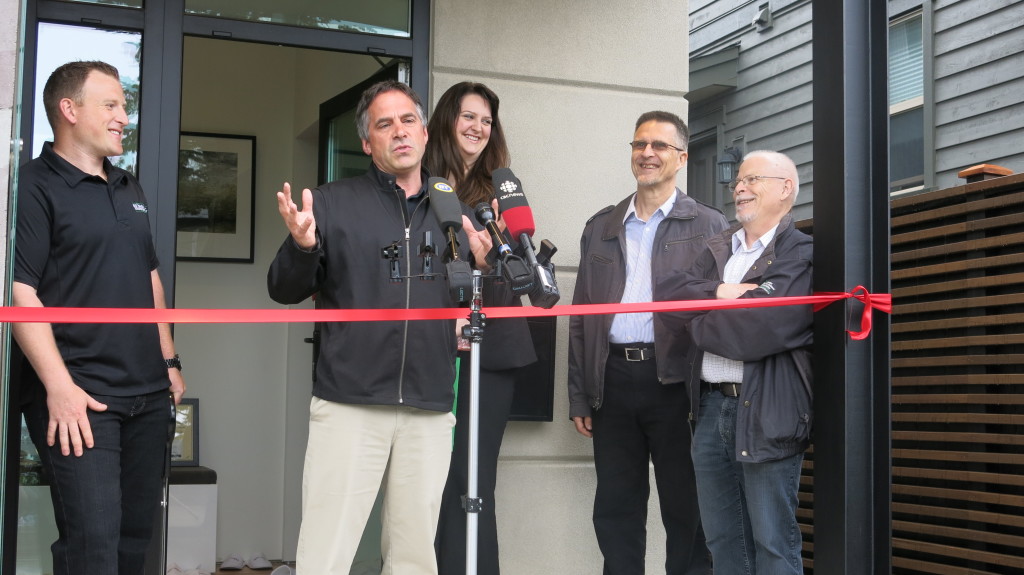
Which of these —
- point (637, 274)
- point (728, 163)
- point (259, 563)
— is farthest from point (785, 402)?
point (259, 563)

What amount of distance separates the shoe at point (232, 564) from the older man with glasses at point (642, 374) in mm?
2695

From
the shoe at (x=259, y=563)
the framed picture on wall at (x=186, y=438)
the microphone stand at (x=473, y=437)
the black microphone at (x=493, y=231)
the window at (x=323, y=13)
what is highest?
the window at (x=323, y=13)

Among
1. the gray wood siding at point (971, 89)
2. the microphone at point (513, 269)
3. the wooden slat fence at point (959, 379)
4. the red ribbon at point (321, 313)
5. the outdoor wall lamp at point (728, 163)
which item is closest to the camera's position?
the microphone at point (513, 269)

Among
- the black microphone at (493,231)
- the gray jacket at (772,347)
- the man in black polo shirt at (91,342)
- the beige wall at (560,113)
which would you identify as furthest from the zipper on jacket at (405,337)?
the beige wall at (560,113)

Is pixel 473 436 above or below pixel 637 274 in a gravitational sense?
below

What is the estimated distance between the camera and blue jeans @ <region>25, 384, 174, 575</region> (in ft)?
9.51

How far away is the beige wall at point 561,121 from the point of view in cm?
441

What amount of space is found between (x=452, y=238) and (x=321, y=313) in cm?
48

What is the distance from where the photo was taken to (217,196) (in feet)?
20.3

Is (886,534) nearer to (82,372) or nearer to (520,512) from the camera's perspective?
(520,512)

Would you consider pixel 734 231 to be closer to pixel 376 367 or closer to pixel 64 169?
pixel 376 367

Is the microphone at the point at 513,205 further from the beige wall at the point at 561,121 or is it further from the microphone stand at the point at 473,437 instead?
the beige wall at the point at 561,121

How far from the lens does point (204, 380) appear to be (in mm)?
6039

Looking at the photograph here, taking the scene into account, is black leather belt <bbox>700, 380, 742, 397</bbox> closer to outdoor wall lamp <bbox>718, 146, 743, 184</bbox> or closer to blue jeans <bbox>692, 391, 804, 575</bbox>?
blue jeans <bbox>692, 391, 804, 575</bbox>
